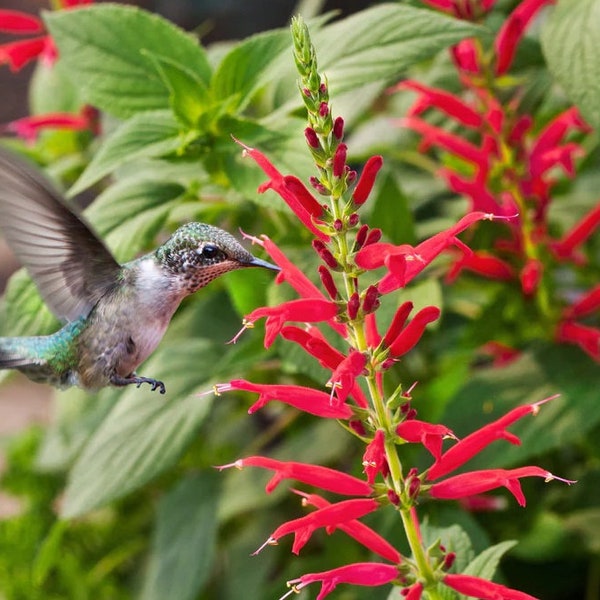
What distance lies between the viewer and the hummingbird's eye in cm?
44

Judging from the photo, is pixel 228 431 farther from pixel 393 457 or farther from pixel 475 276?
pixel 393 457

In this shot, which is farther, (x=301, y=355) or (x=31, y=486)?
(x=31, y=486)

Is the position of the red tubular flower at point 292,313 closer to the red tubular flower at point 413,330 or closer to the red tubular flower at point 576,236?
the red tubular flower at point 413,330

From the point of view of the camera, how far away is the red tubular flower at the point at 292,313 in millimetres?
475

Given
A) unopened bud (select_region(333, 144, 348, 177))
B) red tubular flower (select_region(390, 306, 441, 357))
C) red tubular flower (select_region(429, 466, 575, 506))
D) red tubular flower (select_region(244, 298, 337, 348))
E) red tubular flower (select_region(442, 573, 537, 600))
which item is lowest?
red tubular flower (select_region(442, 573, 537, 600))

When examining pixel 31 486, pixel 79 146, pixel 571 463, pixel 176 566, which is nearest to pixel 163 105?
pixel 79 146

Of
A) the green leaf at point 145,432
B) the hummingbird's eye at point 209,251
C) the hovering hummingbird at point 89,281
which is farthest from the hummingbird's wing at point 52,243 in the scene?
the green leaf at point 145,432

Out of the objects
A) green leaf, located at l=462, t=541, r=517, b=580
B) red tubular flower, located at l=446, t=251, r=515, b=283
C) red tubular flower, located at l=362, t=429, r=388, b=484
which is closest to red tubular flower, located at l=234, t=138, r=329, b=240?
red tubular flower, located at l=362, t=429, r=388, b=484

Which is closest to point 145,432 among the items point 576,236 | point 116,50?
point 116,50

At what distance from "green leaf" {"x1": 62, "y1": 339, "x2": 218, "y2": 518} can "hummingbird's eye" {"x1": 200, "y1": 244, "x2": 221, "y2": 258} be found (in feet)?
1.53

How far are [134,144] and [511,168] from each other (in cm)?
37

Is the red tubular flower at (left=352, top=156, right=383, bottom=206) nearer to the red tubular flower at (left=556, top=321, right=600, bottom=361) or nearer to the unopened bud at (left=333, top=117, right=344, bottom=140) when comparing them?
the unopened bud at (left=333, top=117, right=344, bottom=140)

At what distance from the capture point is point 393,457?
0.52 metres

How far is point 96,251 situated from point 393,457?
201 millimetres
